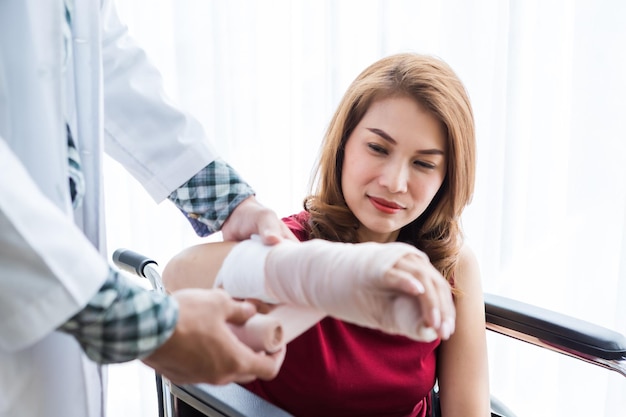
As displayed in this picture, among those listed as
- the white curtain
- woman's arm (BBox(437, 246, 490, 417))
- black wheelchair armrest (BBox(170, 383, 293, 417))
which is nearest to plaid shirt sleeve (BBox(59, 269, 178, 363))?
black wheelchair armrest (BBox(170, 383, 293, 417))

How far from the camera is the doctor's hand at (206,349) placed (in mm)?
670

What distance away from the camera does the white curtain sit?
1.75m

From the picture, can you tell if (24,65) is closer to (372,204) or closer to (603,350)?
(372,204)

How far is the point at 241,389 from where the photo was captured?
0.93m

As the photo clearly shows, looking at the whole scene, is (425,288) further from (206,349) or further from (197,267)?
(197,267)

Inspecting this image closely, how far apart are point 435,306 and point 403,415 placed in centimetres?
64

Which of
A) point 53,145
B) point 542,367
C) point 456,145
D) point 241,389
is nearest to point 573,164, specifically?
point 542,367

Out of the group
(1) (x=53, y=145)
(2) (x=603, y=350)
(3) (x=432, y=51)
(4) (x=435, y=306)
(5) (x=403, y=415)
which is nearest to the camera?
(4) (x=435, y=306)

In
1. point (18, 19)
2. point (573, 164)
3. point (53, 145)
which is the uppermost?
point (18, 19)

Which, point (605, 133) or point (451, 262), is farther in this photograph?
point (605, 133)

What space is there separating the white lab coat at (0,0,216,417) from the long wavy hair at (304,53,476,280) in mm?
299

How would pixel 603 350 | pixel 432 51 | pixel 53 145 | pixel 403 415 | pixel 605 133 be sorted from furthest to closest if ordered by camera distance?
1. pixel 432 51
2. pixel 605 133
3. pixel 403 415
4. pixel 603 350
5. pixel 53 145

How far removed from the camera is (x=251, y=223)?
99cm

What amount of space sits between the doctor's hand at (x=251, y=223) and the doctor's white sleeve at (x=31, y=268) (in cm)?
32
